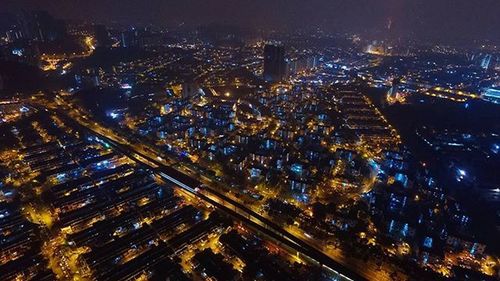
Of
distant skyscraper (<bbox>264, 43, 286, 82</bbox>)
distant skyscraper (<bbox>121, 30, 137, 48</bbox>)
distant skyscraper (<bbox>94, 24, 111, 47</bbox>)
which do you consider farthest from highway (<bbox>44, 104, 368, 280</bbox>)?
distant skyscraper (<bbox>94, 24, 111, 47</bbox>)

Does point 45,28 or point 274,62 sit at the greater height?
point 45,28

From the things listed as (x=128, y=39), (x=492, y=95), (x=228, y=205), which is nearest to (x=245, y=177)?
(x=228, y=205)

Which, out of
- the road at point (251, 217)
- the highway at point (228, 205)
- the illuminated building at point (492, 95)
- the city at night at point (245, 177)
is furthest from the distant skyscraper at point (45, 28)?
the illuminated building at point (492, 95)

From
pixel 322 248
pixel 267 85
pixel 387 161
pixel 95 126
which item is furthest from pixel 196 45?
pixel 322 248

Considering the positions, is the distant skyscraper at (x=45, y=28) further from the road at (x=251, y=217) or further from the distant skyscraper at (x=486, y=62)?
the distant skyscraper at (x=486, y=62)

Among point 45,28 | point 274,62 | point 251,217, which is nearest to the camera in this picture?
point 251,217

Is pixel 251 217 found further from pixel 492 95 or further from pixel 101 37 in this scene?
pixel 101 37

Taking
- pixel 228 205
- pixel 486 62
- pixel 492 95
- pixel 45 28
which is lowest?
pixel 486 62

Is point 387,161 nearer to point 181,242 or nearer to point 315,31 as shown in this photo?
point 181,242
